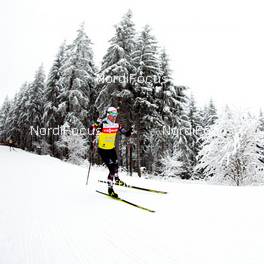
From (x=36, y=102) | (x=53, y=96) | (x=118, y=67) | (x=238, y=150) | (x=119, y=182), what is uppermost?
(x=118, y=67)

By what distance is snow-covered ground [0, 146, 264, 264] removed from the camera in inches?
104

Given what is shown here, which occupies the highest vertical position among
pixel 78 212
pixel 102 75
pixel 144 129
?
pixel 102 75

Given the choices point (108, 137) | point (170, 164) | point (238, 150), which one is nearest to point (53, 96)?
point (170, 164)

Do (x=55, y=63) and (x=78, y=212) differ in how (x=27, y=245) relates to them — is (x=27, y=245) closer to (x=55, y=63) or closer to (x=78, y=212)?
(x=78, y=212)

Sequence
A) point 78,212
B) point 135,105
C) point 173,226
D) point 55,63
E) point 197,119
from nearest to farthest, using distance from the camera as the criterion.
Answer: point 173,226 → point 78,212 → point 135,105 → point 55,63 → point 197,119

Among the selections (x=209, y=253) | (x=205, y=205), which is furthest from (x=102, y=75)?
(x=209, y=253)

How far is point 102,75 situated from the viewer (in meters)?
21.6

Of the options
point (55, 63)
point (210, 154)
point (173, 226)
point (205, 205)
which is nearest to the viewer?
point (173, 226)

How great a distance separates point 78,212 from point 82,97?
2177 centimetres

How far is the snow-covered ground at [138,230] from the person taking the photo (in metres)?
2.65

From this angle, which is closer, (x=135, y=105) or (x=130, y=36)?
(x=135, y=105)

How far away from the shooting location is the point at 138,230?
11.6 feet

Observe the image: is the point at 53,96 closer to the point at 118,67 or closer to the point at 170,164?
the point at 118,67

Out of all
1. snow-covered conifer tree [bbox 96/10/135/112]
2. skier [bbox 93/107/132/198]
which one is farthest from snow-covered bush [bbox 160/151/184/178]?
skier [bbox 93/107/132/198]
